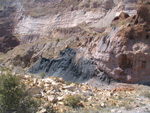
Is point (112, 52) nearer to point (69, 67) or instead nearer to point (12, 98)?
point (69, 67)

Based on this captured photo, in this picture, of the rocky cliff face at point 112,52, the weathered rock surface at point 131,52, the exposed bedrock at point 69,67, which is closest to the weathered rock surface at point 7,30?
the rocky cliff face at point 112,52

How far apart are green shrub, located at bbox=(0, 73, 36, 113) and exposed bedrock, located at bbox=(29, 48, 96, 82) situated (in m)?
11.4

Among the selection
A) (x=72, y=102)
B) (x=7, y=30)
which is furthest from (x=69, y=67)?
(x=7, y=30)

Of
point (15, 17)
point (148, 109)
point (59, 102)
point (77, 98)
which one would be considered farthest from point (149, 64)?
point (15, 17)

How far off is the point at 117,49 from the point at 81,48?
7653 millimetres

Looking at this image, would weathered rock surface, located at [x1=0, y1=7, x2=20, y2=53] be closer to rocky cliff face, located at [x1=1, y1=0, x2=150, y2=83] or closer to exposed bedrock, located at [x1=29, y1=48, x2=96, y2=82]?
rocky cliff face, located at [x1=1, y1=0, x2=150, y2=83]

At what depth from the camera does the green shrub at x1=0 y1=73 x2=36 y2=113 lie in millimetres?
6551

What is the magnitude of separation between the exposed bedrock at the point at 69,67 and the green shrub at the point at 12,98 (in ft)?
37.5

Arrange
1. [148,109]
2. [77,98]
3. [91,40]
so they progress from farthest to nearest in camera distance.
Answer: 1. [91,40]
2. [77,98]
3. [148,109]

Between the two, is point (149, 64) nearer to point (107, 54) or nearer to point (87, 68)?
point (107, 54)

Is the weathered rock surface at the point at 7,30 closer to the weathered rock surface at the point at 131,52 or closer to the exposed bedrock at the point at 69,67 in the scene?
the exposed bedrock at the point at 69,67

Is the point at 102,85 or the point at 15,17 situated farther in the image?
the point at 15,17

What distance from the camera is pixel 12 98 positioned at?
6.69 m

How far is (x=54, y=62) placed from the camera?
1038 inches
